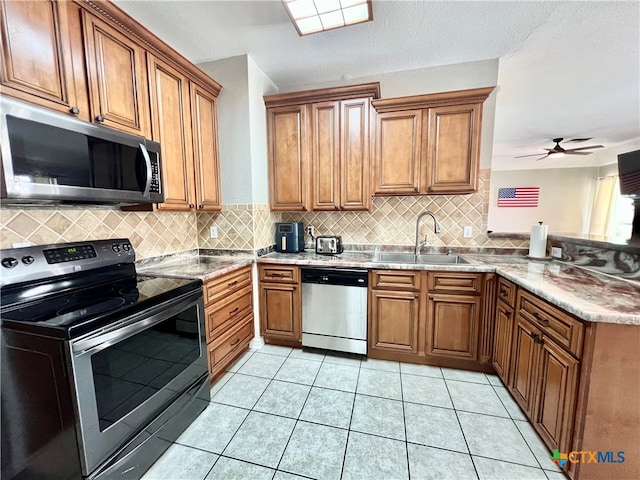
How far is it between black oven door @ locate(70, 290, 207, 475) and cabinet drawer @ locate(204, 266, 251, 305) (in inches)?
7.5

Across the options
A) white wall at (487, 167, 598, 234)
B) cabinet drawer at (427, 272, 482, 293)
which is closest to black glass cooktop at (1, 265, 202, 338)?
cabinet drawer at (427, 272, 482, 293)

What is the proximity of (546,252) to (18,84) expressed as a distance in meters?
3.66

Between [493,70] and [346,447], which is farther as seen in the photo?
[493,70]

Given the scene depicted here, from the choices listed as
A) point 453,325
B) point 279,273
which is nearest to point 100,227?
point 279,273

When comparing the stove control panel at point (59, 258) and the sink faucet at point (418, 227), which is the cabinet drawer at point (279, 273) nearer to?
the stove control panel at point (59, 258)

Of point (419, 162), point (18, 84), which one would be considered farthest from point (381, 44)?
point (18, 84)

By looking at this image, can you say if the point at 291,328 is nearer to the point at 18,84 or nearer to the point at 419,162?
the point at 419,162

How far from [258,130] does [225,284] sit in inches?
57.6

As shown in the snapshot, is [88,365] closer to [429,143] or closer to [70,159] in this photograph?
[70,159]

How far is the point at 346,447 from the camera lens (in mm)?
1501

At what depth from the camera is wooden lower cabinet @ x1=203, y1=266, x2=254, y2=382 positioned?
194 centimetres

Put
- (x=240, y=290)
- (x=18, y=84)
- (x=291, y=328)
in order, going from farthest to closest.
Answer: (x=291, y=328) < (x=240, y=290) < (x=18, y=84)

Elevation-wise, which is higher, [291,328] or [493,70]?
[493,70]

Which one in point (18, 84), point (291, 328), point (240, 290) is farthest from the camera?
point (291, 328)
